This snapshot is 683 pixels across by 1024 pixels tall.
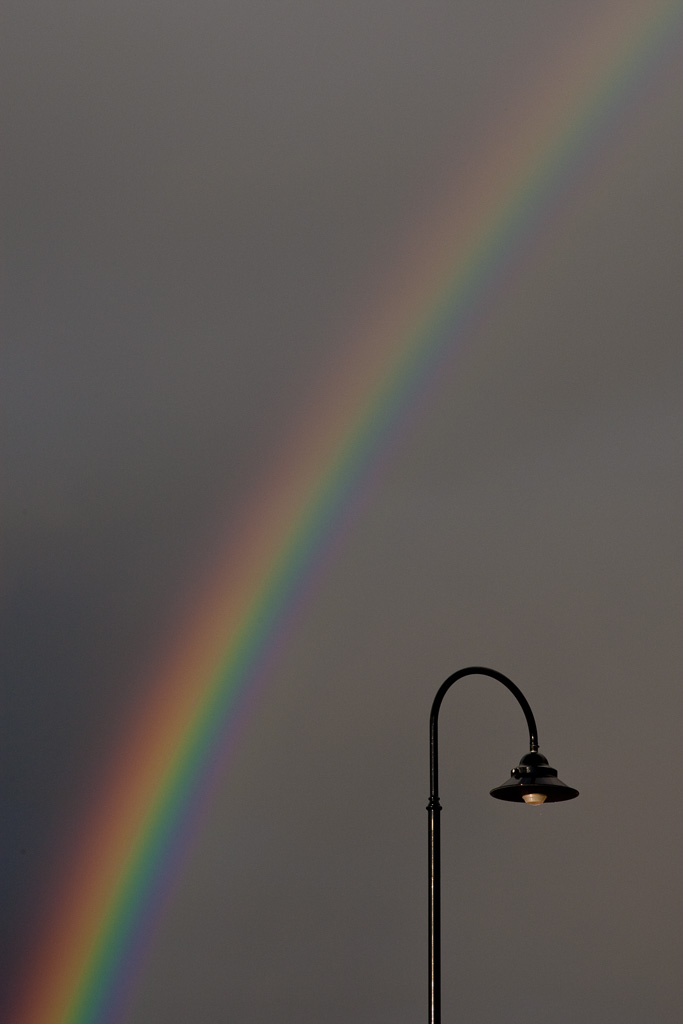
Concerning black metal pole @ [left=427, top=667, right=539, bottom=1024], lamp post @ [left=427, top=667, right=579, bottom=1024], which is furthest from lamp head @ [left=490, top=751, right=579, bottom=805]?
black metal pole @ [left=427, top=667, right=539, bottom=1024]

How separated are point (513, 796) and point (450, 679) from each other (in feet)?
2.48

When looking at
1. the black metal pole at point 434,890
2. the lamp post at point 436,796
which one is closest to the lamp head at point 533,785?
the lamp post at point 436,796

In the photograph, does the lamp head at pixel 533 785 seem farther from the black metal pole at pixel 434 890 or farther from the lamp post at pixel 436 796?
the black metal pole at pixel 434 890

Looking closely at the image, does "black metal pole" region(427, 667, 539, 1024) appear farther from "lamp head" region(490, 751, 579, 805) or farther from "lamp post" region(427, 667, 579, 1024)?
"lamp head" region(490, 751, 579, 805)

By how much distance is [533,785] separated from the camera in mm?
6176

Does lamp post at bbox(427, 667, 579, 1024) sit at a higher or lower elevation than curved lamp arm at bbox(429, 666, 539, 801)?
lower

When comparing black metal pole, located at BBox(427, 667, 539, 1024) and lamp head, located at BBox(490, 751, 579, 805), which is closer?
black metal pole, located at BBox(427, 667, 539, 1024)

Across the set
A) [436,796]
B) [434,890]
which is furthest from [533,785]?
[434,890]

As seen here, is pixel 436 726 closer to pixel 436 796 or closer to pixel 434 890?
pixel 436 796

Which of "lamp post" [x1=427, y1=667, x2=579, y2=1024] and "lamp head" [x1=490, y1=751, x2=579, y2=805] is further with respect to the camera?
"lamp head" [x1=490, y1=751, x2=579, y2=805]

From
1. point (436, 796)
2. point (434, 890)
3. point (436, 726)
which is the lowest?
point (434, 890)

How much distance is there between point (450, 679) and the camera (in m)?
6.55

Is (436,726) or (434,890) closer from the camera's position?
(434,890)

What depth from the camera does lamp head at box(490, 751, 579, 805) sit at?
20.3ft
